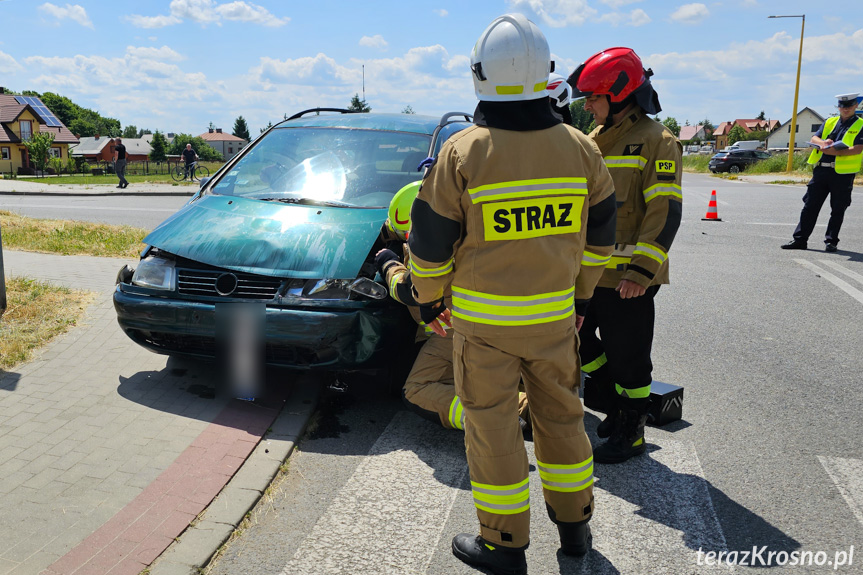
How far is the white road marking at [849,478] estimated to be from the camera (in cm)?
331

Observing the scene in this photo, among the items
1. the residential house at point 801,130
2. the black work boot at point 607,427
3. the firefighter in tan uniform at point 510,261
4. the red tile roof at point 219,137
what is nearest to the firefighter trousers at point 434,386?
the black work boot at point 607,427

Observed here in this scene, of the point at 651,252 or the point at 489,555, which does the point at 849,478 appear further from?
the point at 489,555

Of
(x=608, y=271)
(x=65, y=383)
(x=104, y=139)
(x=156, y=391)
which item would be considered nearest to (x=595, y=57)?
(x=608, y=271)

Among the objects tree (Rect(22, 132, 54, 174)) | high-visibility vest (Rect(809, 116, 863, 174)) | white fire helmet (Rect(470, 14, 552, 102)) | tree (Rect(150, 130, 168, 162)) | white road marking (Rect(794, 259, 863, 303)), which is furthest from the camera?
tree (Rect(150, 130, 168, 162))

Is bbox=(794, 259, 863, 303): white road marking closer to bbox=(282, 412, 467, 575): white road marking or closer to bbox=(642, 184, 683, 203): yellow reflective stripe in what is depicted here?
bbox=(642, 184, 683, 203): yellow reflective stripe

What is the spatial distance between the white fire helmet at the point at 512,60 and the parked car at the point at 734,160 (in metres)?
40.5

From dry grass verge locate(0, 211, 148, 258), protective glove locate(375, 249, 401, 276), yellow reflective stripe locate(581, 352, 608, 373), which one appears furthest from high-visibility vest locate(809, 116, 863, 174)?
dry grass verge locate(0, 211, 148, 258)

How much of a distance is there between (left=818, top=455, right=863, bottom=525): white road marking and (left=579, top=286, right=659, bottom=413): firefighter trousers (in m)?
0.96

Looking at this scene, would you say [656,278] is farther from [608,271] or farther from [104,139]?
[104,139]

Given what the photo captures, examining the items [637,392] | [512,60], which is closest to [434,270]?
[512,60]

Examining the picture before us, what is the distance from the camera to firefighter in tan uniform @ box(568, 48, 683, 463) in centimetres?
352

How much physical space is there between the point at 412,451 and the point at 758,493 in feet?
5.70

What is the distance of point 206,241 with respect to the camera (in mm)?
4473

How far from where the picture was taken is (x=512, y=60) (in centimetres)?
248
